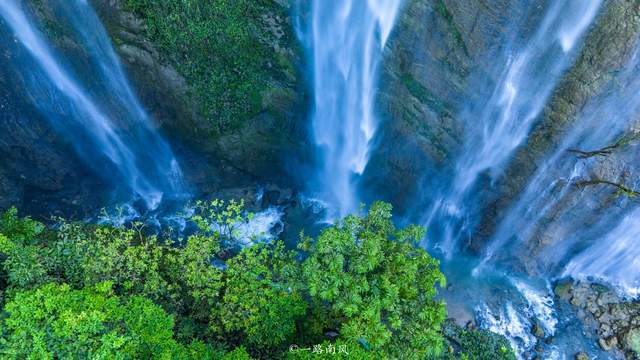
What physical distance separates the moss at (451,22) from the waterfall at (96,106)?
928 cm

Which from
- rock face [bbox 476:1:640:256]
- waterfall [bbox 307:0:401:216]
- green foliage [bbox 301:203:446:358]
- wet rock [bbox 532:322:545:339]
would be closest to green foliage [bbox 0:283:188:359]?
green foliage [bbox 301:203:446:358]

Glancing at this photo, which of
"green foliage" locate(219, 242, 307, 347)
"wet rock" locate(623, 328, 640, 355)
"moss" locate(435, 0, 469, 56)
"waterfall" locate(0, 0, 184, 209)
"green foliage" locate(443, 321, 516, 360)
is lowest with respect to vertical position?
"green foliage" locate(219, 242, 307, 347)

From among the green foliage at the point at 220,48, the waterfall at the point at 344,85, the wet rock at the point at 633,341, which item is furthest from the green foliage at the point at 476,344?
the green foliage at the point at 220,48

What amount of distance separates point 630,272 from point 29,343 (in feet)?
53.9

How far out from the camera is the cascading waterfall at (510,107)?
10070 mm

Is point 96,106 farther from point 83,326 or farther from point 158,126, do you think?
point 83,326

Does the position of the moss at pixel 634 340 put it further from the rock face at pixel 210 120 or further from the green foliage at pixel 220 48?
the green foliage at pixel 220 48

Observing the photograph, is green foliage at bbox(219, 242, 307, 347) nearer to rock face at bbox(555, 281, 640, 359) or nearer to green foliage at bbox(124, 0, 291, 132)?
green foliage at bbox(124, 0, 291, 132)

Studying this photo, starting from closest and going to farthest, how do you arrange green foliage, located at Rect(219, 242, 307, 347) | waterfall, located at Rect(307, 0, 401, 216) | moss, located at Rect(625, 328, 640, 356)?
green foliage, located at Rect(219, 242, 307, 347), waterfall, located at Rect(307, 0, 401, 216), moss, located at Rect(625, 328, 640, 356)

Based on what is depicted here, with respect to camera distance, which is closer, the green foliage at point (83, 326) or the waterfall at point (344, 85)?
the green foliage at point (83, 326)

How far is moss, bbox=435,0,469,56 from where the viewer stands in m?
11.0

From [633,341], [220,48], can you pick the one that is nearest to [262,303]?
[220,48]

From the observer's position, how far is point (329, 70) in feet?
45.8

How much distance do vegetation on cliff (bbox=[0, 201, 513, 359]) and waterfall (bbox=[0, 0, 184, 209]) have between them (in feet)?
17.7
